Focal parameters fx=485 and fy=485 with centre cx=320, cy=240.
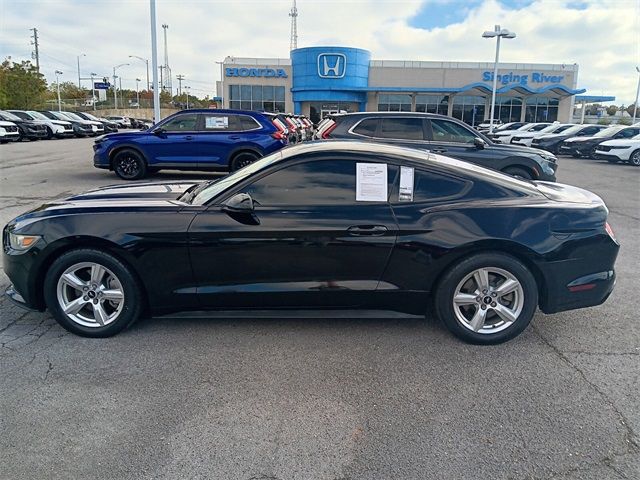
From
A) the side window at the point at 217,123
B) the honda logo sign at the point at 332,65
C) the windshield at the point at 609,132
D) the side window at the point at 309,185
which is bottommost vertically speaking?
the side window at the point at 309,185

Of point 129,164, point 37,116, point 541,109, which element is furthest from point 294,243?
point 541,109

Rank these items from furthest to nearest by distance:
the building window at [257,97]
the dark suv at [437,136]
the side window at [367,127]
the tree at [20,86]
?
the tree at [20,86] → the building window at [257,97] → the side window at [367,127] → the dark suv at [437,136]

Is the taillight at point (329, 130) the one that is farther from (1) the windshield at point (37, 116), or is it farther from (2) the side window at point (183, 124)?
(1) the windshield at point (37, 116)

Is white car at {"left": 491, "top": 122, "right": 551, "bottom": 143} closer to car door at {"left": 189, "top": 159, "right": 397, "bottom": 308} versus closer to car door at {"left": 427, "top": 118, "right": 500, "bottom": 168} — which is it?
car door at {"left": 427, "top": 118, "right": 500, "bottom": 168}

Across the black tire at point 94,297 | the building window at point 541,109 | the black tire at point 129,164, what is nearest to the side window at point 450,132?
the black tire at point 94,297

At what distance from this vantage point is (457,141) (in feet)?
30.9

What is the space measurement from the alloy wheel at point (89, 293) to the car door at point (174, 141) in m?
8.54

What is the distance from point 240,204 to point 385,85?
4543cm

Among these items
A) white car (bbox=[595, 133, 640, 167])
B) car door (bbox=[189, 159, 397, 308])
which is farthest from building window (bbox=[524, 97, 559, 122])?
car door (bbox=[189, 159, 397, 308])

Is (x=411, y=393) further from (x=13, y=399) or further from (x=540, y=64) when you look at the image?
(x=540, y=64)

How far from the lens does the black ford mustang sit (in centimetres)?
377

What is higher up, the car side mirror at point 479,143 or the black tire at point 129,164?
the car side mirror at point 479,143

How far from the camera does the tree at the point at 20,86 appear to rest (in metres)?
49.1

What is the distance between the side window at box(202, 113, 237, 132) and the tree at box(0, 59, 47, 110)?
47392mm
